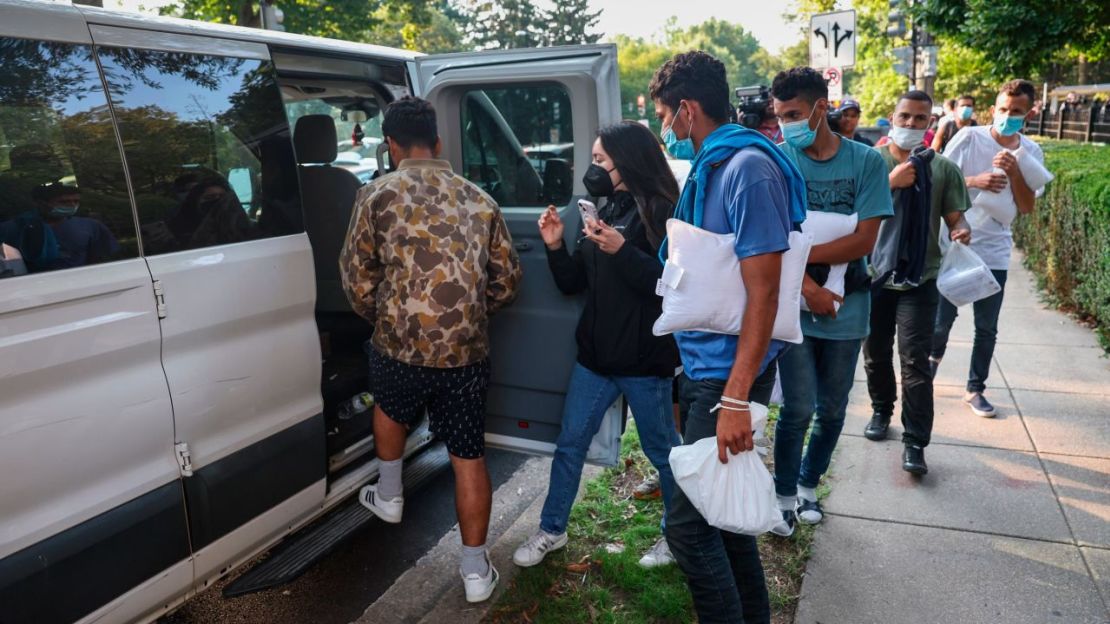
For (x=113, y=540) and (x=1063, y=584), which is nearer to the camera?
(x=113, y=540)

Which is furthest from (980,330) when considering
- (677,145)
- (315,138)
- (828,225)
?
(315,138)

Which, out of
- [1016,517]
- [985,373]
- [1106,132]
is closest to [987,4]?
[1106,132]

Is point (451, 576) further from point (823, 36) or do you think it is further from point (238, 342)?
point (823, 36)

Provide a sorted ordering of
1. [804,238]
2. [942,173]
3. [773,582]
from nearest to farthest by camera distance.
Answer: [804,238]
[773,582]
[942,173]

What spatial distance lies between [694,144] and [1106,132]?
1441 centimetres

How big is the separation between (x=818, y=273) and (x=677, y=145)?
3.42 ft

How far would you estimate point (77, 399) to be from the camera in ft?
7.29

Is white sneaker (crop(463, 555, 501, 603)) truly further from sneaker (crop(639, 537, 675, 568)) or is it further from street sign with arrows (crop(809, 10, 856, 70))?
street sign with arrows (crop(809, 10, 856, 70))

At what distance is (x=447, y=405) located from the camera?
3250 mm

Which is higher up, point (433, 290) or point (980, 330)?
point (433, 290)

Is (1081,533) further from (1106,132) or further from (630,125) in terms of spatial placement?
(1106,132)

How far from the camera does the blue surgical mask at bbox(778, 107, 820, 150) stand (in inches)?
129

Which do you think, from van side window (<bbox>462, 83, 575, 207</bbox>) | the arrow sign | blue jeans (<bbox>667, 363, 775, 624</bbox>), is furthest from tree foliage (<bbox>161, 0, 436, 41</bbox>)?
blue jeans (<bbox>667, 363, 775, 624</bbox>)

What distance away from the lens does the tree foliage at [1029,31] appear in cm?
1087
